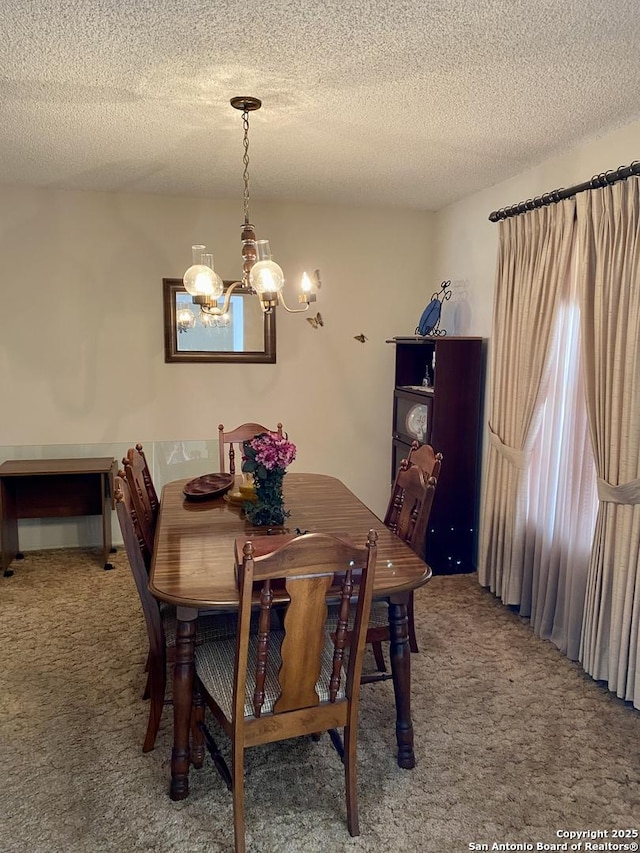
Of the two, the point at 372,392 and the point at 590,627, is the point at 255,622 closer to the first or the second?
the point at 590,627

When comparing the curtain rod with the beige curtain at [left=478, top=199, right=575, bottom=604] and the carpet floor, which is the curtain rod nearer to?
the beige curtain at [left=478, top=199, right=575, bottom=604]

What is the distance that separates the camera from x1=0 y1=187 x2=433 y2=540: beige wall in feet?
13.4

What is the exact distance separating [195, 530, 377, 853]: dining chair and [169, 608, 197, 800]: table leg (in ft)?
0.22

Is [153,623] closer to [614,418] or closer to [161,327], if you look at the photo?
[614,418]

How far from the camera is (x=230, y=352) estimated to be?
4383 millimetres

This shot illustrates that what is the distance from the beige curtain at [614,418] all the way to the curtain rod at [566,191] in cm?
4

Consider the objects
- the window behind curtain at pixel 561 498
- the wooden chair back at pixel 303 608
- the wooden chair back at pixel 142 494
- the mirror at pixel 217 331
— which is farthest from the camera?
the mirror at pixel 217 331

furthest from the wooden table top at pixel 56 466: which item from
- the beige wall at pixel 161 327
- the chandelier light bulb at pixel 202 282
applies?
the chandelier light bulb at pixel 202 282

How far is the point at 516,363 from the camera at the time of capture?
3387 millimetres

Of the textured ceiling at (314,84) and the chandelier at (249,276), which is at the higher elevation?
the textured ceiling at (314,84)

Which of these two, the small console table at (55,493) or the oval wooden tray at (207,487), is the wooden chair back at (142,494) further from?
the small console table at (55,493)

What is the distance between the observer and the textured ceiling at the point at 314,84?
1.81m

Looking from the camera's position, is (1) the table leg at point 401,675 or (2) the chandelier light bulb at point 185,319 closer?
(1) the table leg at point 401,675

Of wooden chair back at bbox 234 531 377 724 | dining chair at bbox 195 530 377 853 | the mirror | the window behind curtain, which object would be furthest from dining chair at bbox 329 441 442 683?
the mirror
